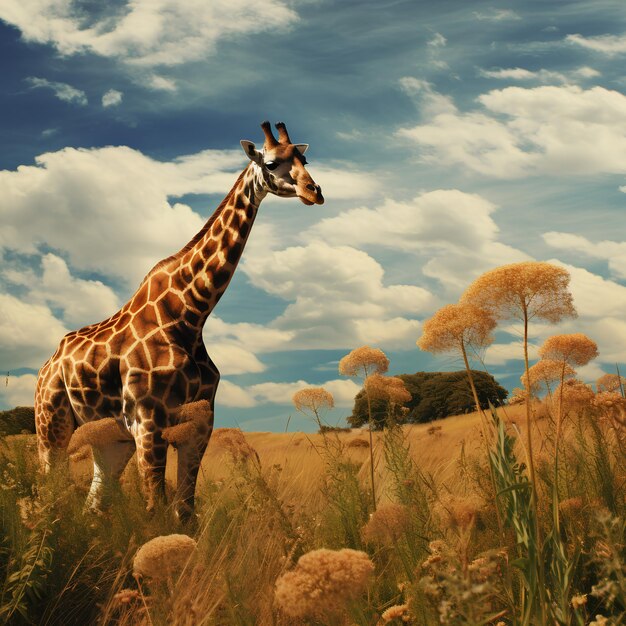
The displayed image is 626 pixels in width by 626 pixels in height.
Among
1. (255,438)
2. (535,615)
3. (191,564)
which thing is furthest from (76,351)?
(255,438)

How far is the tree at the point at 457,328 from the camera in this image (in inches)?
185

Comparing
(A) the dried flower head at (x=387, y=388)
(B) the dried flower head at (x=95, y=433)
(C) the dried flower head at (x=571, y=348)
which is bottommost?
(B) the dried flower head at (x=95, y=433)

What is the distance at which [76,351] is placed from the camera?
8.75 metres

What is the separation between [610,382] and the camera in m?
6.69

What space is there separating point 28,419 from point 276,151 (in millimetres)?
Answer: 13896

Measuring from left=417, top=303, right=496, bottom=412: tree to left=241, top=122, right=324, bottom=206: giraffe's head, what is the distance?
133 inches

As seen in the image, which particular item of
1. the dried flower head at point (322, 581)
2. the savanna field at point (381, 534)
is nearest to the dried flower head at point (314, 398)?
the savanna field at point (381, 534)

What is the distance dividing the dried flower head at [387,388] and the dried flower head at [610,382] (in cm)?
178

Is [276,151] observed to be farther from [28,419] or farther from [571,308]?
[28,419]

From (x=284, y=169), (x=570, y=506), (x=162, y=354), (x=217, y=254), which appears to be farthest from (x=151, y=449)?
(x=570, y=506)

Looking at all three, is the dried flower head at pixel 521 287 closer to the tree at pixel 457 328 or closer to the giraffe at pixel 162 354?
the tree at pixel 457 328

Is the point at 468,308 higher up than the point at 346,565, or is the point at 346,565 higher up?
the point at 468,308

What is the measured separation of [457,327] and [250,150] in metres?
4.44

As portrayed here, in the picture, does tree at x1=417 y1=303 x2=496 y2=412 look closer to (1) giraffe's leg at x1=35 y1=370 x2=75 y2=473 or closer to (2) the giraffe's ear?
(2) the giraffe's ear
